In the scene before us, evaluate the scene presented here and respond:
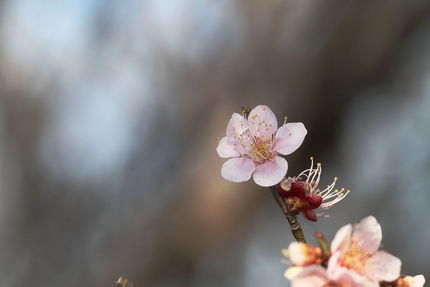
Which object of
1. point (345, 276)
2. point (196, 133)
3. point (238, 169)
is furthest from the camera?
point (196, 133)

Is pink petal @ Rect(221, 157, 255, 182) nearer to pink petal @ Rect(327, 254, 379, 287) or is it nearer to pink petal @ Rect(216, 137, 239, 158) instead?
pink petal @ Rect(216, 137, 239, 158)

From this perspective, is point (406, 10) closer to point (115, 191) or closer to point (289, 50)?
point (289, 50)

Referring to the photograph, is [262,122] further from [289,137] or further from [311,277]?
[311,277]

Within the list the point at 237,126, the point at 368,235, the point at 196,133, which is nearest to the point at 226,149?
the point at 237,126

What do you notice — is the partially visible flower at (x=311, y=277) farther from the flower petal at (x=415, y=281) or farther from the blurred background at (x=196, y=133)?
the blurred background at (x=196, y=133)

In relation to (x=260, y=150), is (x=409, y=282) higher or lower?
lower
